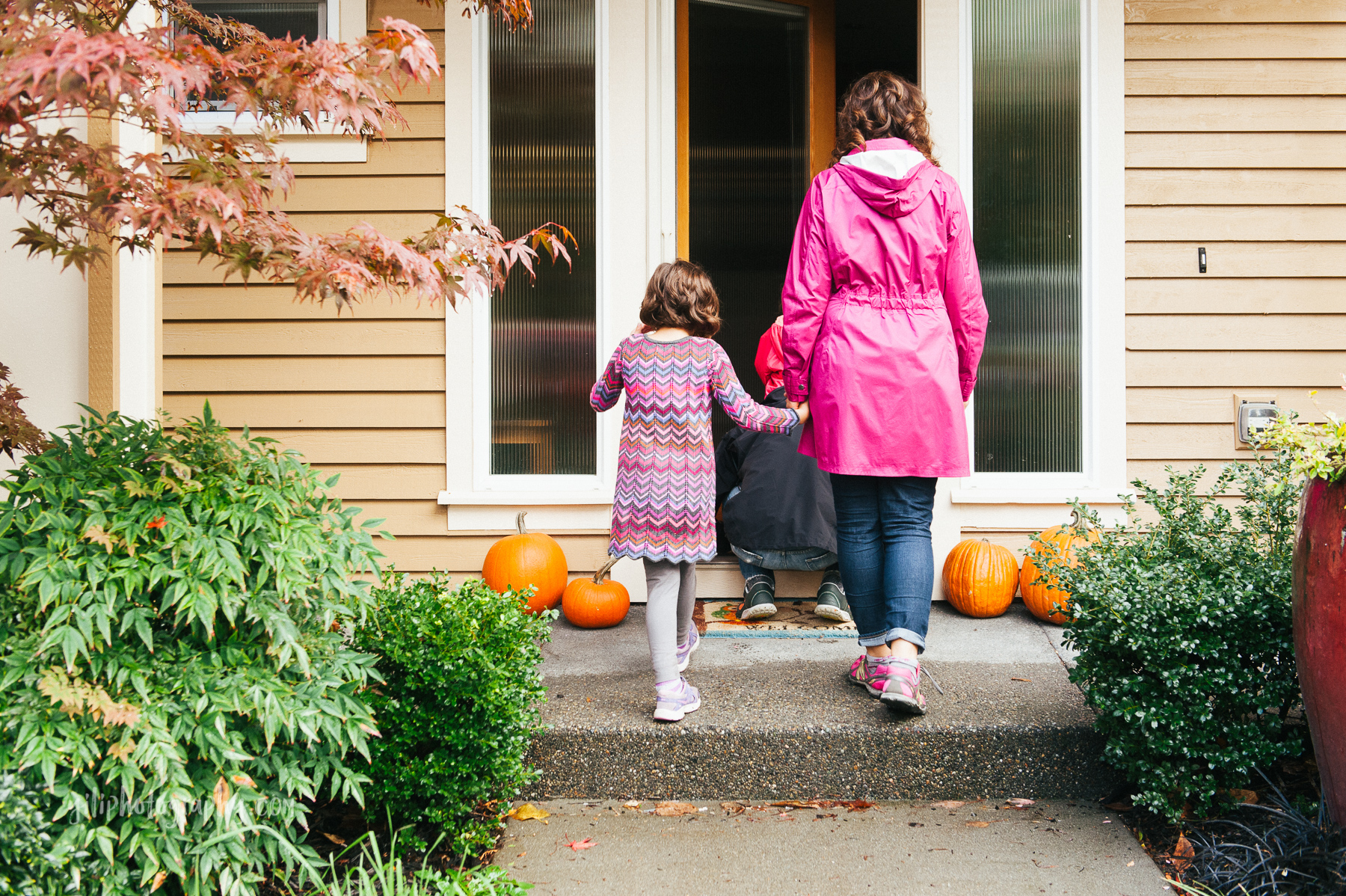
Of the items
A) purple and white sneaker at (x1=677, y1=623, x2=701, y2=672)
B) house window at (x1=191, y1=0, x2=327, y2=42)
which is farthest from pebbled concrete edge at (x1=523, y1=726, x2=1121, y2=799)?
house window at (x1=191, y1=0, x2=327, y2=42)

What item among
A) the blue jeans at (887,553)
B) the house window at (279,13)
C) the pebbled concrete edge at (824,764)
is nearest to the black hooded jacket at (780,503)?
the blue jeans at (887,553)

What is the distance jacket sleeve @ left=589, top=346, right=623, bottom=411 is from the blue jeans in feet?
2.35

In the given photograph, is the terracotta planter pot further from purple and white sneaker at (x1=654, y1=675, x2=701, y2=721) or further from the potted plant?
purple and white sneaker at (x1=654, y1=675, x2=701, y2=721)

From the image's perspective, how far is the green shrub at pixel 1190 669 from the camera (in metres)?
2.10

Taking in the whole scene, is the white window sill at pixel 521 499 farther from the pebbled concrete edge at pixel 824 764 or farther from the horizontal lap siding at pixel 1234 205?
the horizontal lap siding at pixel 1234 205

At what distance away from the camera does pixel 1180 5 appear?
3699 mm

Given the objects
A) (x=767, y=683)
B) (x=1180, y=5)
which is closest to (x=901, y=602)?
(x=767, y=683)

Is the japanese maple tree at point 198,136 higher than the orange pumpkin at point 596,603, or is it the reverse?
the japanese maple tree at point 198,136

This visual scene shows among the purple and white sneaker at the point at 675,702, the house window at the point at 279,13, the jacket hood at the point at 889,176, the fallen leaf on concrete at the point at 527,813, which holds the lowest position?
the fallen leaf on concrete at the point at 527,813

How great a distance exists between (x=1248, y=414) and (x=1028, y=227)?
1.21 meters

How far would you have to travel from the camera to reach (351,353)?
147 inches

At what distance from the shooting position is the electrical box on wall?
12.1 feet

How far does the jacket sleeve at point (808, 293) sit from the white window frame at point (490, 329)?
1.42 m

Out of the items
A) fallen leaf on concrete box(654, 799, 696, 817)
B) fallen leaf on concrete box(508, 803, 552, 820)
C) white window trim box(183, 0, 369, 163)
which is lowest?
fallen leaf on concrete box(654, 799, 696, 817)
